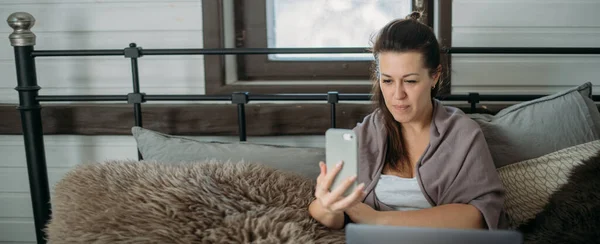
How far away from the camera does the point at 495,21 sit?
6.24 ft

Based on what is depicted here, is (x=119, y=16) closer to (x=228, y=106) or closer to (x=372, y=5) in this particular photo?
(x=228, y=106)

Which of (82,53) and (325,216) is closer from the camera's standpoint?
(325,216)

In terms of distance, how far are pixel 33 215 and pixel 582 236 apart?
1.76 meters

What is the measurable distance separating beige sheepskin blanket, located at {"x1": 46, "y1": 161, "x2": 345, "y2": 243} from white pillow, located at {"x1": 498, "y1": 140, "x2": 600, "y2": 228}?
1.61 feet

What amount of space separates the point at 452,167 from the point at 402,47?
0.31 meters

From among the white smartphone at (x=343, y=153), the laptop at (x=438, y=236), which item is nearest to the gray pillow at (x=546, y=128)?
the white smartphone at (x=343, y=153)

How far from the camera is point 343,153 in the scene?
1.15 metres

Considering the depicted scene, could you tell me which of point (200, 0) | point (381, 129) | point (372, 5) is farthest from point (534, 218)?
point (200, 0)

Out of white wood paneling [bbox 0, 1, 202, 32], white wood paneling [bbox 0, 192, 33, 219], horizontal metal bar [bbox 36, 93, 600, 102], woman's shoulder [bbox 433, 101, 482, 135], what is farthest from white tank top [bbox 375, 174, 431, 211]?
white wood paneling [bbox 0, 192, 33, 219]

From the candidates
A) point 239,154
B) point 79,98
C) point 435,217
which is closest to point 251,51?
point 239,154

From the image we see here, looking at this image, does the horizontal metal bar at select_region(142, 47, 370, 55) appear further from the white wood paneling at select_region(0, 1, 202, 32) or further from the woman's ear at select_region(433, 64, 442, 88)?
the woman's ear at select_region(433, 64, 442, 88)

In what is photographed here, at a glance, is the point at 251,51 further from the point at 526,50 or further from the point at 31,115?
the point at 526,50

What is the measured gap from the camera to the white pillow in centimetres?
147

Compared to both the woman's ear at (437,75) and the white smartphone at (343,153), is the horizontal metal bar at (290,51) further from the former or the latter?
the white smartphone at (343,153)
